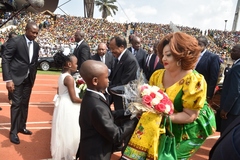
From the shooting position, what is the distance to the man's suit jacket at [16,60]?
4382 millimetres

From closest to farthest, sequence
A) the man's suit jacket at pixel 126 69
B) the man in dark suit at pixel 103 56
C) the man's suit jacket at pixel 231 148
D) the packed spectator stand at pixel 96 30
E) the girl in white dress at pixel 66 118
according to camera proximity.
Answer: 1. the man's suit jacket at pixel 231 148
2. the girl in white dress at pixel 66 118
3. the man's suit jacket at pixel 126 69
4. the man in dark suit at pixel 103 56
5. the packed spectator stand at pixel 96 30

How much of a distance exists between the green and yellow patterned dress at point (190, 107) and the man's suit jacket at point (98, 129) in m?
0.43

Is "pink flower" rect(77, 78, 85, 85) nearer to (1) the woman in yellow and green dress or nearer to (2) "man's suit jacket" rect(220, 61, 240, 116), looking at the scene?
(1) the woman in yellow and green dress

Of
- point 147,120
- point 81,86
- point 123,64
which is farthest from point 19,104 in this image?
point 147,120

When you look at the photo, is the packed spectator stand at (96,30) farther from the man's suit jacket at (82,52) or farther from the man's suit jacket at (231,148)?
the man's suit jacket at (231,148)

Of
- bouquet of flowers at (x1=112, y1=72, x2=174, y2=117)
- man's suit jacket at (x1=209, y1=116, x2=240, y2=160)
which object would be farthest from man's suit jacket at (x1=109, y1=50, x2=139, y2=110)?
man's suit jacket at (x1=209, y1=116, x2=240, y2=160)

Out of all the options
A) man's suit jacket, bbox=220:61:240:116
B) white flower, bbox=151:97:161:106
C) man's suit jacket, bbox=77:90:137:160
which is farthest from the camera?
man's suit jacket, bbox=220:61:240:116

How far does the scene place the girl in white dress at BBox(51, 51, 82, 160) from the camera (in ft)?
12.8

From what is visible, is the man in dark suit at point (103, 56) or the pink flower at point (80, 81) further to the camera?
the man in dark suit at point (103, 56)

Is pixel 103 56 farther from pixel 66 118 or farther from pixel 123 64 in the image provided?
pixel 66 118

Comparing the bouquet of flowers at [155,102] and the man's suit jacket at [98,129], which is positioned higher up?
the bouquet of flowers at [155,102]

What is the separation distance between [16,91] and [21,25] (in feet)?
83.3

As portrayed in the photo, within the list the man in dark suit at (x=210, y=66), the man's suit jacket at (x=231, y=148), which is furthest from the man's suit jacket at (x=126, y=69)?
the man's suit jacket at (x=231, y=148)

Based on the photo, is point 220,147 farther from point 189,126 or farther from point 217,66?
point 217,66
